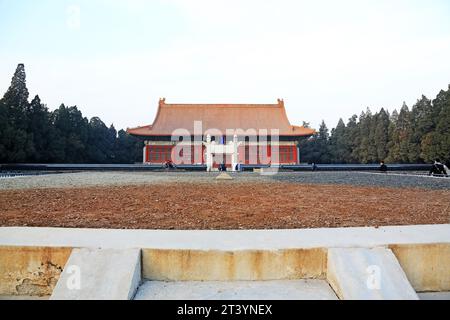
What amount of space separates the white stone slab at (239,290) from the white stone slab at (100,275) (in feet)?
0.42

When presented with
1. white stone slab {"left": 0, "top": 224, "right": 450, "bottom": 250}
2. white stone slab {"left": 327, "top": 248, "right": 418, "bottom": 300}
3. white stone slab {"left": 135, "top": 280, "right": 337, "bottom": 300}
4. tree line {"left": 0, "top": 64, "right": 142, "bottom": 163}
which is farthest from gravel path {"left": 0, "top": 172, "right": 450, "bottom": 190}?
tree line {"left": 0, "top": 64, "right": 142, "bottom": 163}

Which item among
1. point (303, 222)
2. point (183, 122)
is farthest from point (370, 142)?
point (303, 222)

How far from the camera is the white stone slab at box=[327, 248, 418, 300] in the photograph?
207 centimetres

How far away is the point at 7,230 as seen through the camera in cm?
297

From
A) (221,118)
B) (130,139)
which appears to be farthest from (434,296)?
(130,139)

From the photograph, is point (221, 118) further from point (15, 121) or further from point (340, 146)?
point (340, 146)

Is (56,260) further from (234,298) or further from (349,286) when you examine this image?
(349,286)

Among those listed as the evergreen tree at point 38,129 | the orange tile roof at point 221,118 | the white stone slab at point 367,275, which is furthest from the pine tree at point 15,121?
the white stone slab at point 367,275

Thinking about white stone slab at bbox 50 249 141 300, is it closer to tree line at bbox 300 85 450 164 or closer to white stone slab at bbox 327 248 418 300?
white stone slab at bbox 327 248 418 300

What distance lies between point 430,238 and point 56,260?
9.74ft

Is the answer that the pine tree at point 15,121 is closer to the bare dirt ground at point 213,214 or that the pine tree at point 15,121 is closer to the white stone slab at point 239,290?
the bare dirt ground at point 213,214

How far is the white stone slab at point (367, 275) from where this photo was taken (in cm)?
207

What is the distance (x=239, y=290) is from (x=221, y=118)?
3210 centimetres

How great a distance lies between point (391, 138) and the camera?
3984 centimetres
